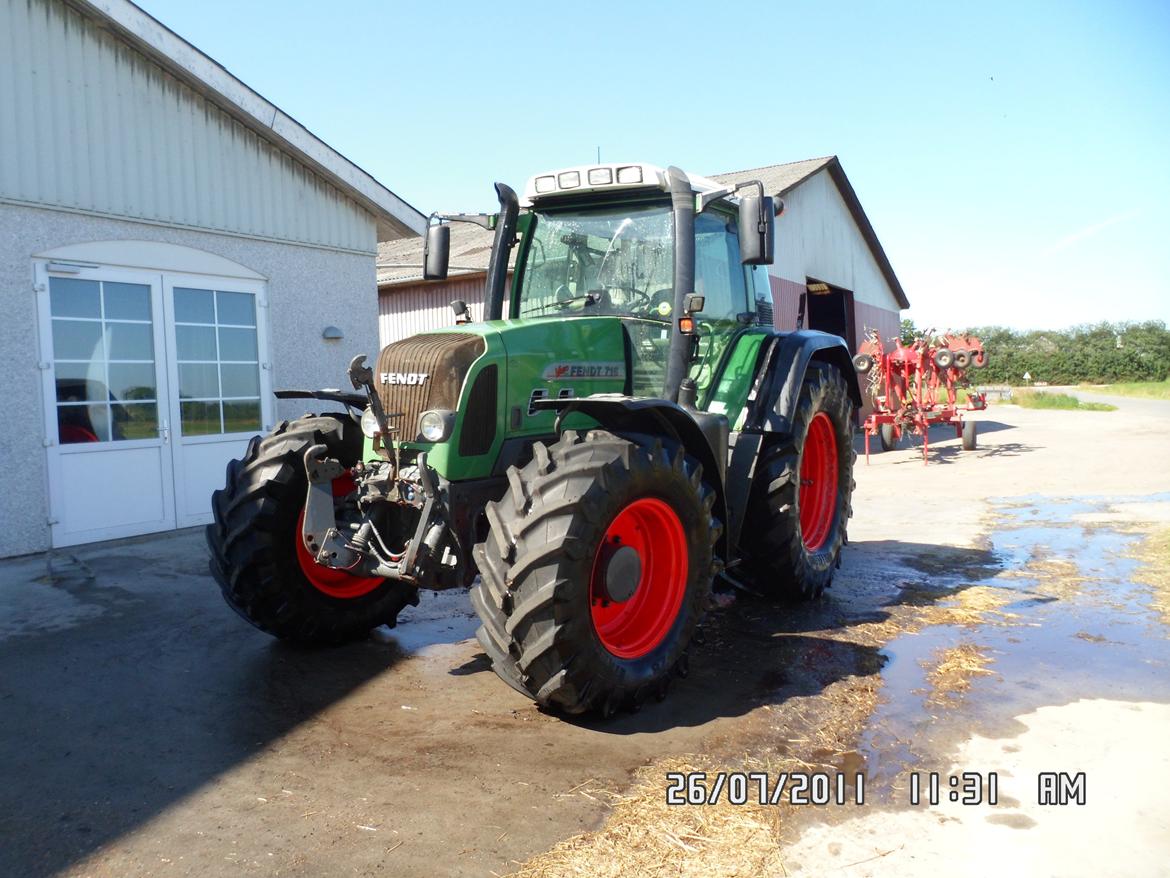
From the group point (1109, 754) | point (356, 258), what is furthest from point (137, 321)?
point (1109, 754)

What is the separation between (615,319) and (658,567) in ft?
4.25

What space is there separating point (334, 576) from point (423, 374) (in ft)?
4.37

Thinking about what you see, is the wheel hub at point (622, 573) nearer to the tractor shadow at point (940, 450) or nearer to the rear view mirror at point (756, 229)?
the rear view mirror at point (756, 229)

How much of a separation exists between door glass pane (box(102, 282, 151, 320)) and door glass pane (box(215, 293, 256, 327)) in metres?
0.69

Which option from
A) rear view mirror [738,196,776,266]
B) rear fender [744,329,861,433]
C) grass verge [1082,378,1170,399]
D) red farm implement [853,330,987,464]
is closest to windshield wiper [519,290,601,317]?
rear view mirror [738,196,776,266]

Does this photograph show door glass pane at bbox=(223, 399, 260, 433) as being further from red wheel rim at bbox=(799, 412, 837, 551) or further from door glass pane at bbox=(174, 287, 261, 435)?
red wheel rim at bbox=(799, 412, 837, 551)

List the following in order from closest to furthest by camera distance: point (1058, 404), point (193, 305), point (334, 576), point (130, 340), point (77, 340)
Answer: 1. point (334, 576)
2. point (77, 340)
3. point (130, 340)
4. point (193, 305)
5. point (1058, 404)

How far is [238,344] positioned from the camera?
838 centimetres

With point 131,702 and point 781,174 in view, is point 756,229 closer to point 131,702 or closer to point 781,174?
point 131,702

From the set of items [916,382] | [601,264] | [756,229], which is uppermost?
[756,229]

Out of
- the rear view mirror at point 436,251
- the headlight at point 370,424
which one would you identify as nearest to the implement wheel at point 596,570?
the headlight at point 370,424

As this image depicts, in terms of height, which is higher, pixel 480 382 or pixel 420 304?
pixel 420 304

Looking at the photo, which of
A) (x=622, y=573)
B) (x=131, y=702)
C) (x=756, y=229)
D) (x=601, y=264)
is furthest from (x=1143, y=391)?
(x=131, y=702)

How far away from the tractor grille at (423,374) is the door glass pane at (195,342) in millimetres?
4632
